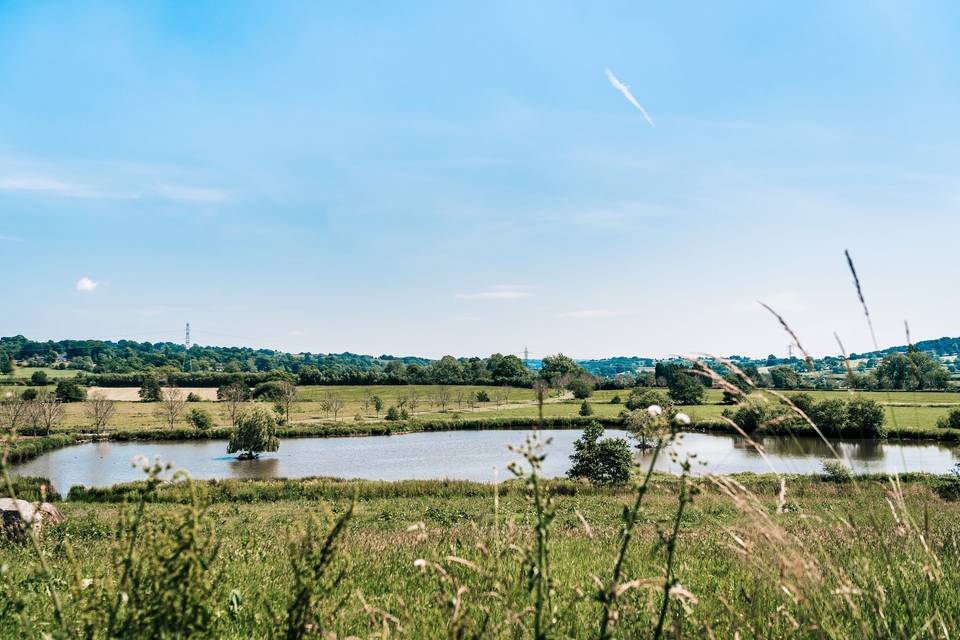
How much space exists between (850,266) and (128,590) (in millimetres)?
3354

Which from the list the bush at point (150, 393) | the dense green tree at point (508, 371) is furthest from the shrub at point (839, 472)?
the dense green tree at point (508, 371)

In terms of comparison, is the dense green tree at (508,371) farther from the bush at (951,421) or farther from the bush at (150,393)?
the bush at (951,421)

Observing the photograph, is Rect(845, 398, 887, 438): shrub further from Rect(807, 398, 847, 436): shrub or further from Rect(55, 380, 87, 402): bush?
Rect(55, 380, 87, 402): bush

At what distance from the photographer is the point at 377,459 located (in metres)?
52.0

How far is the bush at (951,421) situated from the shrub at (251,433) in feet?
215

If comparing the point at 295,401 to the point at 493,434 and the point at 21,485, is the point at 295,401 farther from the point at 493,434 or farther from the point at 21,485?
the point at 21,485

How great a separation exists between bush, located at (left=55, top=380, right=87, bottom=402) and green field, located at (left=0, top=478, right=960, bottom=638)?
328 feet

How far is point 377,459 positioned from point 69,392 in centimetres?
6664

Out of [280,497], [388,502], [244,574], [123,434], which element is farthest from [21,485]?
[123,434]

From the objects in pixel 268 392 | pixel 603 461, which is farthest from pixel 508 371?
pixel 603 461

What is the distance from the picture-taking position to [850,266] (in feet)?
9.44

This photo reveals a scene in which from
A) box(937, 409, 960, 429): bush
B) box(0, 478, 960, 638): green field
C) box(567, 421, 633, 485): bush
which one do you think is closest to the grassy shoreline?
box(937, 409, 960, 429): bush

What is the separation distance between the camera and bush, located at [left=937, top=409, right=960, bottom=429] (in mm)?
59969

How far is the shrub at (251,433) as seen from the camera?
5122 centimetres
